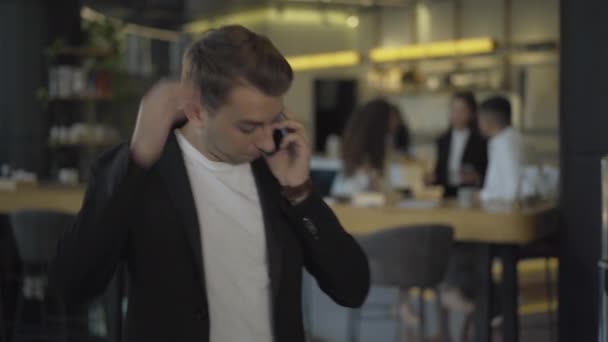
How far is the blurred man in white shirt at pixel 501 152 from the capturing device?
4.24 meters

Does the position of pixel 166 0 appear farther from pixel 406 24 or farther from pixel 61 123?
pixel 406 24

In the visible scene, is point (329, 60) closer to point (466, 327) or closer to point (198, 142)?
point (466, 327)

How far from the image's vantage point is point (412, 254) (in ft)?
11.5

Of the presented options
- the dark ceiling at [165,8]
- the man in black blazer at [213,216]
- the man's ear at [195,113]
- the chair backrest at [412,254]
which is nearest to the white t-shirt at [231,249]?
the man in black blazer at [213,216]

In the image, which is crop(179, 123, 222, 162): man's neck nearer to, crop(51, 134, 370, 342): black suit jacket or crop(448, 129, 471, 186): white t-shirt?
crop(51, 134, 370, 342): black suit jacket

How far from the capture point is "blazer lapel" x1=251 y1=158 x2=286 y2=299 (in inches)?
61.2

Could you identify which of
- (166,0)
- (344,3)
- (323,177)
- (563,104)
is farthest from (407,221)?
(344,3)

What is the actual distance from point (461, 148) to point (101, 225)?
180 inches

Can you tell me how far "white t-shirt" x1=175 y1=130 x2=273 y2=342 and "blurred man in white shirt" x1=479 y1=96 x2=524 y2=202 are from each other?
8.57 ft

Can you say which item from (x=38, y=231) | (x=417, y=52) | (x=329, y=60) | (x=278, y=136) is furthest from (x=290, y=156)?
(x=329, y=60)

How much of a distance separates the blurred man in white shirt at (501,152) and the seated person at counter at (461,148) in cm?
74

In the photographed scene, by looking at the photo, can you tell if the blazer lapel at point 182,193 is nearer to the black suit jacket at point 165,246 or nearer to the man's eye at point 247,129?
the black suit jacket at point 165,246

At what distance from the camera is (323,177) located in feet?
24.7

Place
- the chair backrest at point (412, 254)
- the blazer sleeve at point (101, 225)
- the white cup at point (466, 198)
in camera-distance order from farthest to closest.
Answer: the white cup at point (466, 198), the chair backrest at point (412, 254), the blazer sleeve at point (101, 225)
